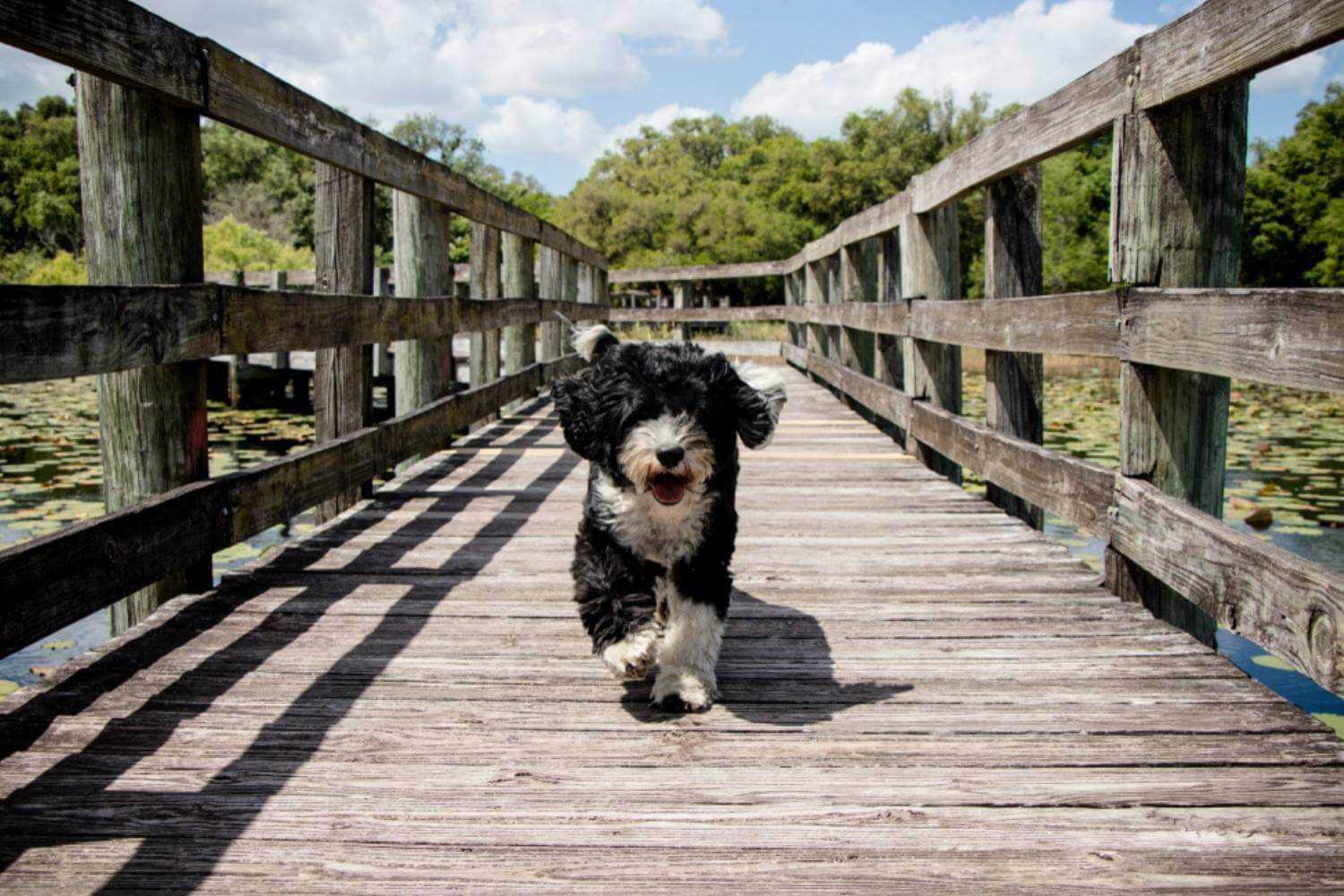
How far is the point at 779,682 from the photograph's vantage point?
9.74 ft

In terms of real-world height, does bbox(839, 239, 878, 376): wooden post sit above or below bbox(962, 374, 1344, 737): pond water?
above

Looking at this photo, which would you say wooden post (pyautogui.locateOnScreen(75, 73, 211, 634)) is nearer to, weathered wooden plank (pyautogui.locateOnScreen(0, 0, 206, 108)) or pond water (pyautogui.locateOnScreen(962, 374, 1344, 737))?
weathered wooden plank (pyautogui.locateOnScreen(0, 0, 206, 108))

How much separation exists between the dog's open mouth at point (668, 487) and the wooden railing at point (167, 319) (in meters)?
1.45

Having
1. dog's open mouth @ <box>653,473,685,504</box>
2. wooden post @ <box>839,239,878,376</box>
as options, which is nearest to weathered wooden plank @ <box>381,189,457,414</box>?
dog's open mouth @ <box>653,473,685,504</box>

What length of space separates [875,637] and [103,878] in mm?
2259

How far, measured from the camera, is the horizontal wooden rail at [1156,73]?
2.43 metres

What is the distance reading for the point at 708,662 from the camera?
113 inches

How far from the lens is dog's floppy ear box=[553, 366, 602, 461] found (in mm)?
3088

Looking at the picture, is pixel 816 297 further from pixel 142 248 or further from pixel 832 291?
pixel 142 248

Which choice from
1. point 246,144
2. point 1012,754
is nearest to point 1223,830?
point 1012,754

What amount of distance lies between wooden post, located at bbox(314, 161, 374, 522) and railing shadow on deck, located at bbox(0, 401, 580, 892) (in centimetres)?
129

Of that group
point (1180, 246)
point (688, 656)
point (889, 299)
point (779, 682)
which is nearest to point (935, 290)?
point (889, 299)

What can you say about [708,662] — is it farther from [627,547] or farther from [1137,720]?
[1137,720]

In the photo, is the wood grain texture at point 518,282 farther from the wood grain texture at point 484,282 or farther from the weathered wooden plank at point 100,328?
the weathered wooden plank at point 100,328
